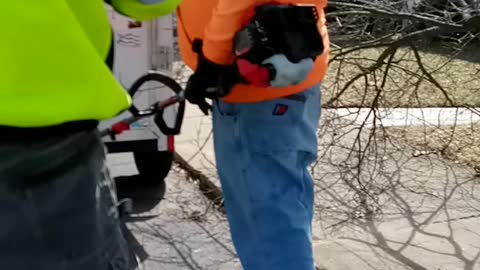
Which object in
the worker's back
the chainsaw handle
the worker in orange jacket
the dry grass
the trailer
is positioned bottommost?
the dry grass

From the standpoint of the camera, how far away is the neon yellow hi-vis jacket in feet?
5.15

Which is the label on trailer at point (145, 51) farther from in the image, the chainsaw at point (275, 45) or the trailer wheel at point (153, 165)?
the chainsaw at point (275, 45)

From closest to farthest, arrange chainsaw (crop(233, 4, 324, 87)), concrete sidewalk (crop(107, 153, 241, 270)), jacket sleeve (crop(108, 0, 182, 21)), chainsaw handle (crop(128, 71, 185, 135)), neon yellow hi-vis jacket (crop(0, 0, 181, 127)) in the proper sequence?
neon yellow hi-vis jacket (crop(0, 0, 181, 127)) → jacket sleeve (crop(108, 0, 182, 21)) → chainsaw handle (crop(128, 71, 185, 135)) → chainsaw (crop(233, 4, 324, 87)) → concrete sidewalk (crop(107, 153, 241, 270))

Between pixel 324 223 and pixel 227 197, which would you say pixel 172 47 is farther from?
pixel 227 197

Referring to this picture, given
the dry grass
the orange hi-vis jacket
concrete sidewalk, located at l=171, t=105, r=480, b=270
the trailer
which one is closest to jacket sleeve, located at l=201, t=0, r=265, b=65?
the orange hi-vis jacket

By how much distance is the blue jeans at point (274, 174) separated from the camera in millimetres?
2859

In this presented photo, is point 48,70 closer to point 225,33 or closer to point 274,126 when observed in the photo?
point 225,33

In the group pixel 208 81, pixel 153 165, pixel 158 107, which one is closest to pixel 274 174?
pixel 208 81

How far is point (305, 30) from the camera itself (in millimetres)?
2664

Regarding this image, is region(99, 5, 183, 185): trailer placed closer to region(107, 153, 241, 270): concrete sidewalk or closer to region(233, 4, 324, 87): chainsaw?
region(107, 153, 241, 270): concrete sidewalk

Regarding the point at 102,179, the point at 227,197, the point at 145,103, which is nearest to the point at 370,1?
the point at 145,103

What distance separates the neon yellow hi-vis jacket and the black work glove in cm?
107

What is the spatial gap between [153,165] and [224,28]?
142 inches

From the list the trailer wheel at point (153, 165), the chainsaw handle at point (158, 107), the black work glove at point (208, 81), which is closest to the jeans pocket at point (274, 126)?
the black work glove at point (208, 81)
